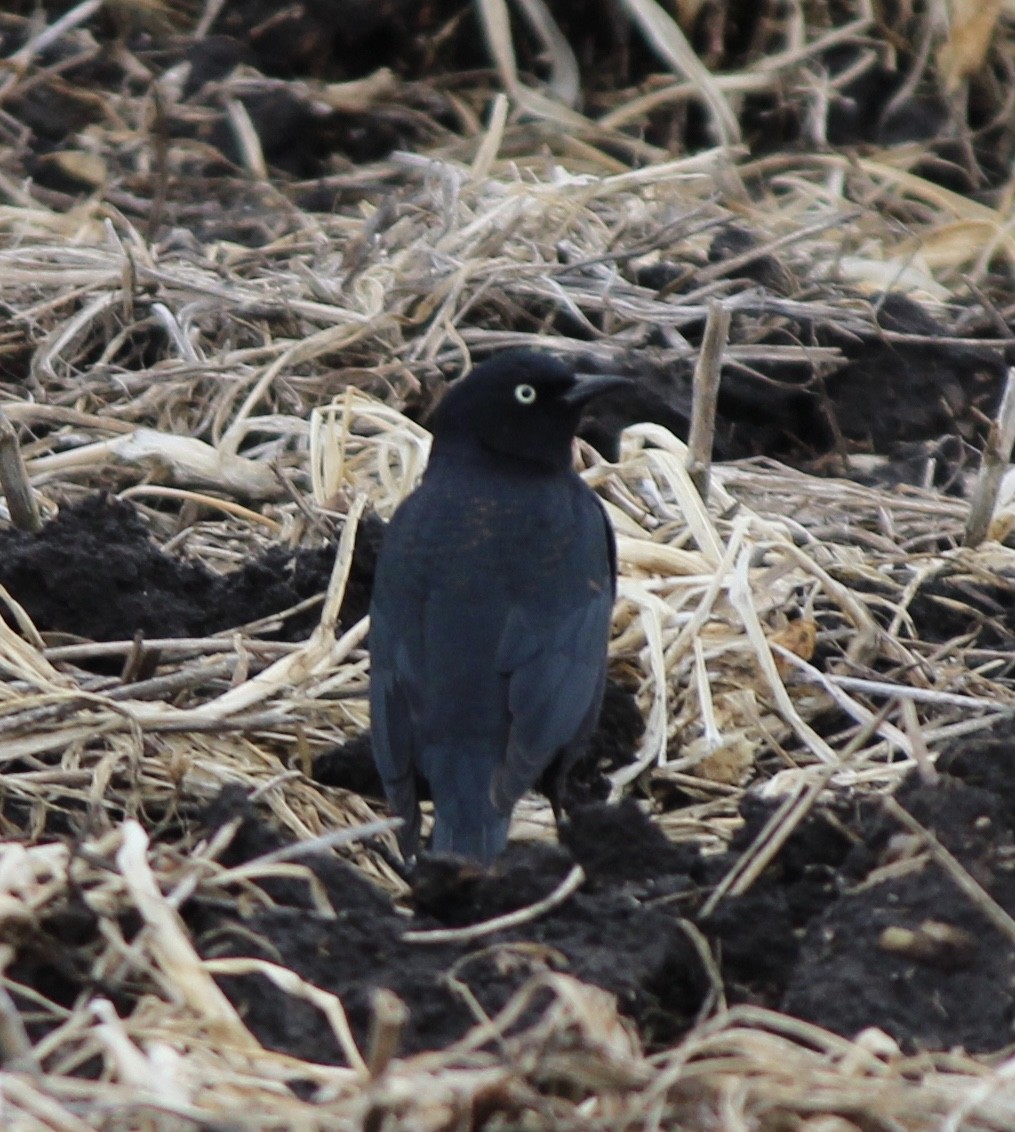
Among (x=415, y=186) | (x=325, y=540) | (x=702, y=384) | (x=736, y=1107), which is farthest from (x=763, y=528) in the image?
(x=415, y=186)

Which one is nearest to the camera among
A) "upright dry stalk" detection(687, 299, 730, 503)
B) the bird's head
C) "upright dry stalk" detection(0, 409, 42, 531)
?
the bird's head

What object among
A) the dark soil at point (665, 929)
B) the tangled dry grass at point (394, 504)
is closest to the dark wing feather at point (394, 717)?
the tangled dry grass at point (394, 504)

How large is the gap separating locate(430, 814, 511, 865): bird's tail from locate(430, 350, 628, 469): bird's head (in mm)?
989

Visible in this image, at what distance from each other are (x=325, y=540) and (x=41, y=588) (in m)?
0.72

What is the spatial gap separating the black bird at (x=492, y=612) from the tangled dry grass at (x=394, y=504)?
176mm

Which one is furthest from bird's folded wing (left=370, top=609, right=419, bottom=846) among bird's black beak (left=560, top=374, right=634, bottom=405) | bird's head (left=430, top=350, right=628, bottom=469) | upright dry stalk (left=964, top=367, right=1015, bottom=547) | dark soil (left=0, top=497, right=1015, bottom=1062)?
upright dry stalk (left=964, top=367, right=1015, bottom=547)

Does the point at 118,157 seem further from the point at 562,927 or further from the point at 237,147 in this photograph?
the point at 562,927

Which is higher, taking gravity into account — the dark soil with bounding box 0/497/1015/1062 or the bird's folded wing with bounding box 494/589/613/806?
the dark soil with bounding box 0/497/1015/1062

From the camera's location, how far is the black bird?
13.8ft

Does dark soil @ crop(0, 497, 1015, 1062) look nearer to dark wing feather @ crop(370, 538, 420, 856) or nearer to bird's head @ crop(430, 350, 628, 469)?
dark wing feather @ crop(370, 538, 420, 856)

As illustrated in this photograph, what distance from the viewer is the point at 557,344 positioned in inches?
244

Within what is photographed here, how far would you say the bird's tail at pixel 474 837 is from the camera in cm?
407

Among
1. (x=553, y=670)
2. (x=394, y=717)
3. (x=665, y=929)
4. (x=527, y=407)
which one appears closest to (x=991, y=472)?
(x=527, y=407)

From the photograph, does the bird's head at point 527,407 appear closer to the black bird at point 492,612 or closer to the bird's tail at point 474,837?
→ the black bird at point 492,612
